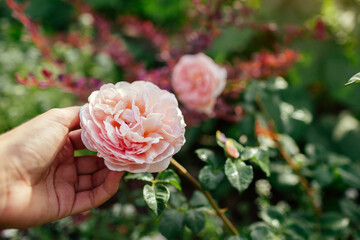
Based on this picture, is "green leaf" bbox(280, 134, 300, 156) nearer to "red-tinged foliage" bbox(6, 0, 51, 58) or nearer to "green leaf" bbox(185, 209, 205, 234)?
"green leaf" bbox(185, 209, 205, 234)

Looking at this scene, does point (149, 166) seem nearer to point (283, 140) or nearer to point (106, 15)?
point (283, 140)

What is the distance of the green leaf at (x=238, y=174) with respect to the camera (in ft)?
2.49

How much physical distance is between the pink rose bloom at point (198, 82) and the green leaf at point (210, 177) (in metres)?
0.41

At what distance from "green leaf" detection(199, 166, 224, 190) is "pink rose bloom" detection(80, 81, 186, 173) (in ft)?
0.50

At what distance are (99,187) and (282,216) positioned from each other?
0.62m

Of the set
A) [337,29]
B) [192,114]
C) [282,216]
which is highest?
[337,29]

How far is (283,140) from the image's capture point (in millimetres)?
1386

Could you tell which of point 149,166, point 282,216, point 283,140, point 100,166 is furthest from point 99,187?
point 283,140

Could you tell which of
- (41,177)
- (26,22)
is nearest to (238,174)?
(41,177)

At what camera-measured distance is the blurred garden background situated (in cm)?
114

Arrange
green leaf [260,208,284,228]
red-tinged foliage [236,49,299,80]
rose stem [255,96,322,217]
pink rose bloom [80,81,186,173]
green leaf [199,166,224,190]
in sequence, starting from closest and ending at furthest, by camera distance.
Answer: pink rose bloom [80,81,186,173] → green leaf [199,166,224,190] → green leaf [260,208,284,228] → rose stem [255,96,322,217] → red-tinged foliage [236,49,299,80]

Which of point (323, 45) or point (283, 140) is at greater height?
point (323, 45)

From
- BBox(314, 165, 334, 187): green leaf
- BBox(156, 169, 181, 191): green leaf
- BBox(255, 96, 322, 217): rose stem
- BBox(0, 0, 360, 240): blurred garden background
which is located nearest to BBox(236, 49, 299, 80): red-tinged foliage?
BBox(0, 0, 360, 240): blurred garden background

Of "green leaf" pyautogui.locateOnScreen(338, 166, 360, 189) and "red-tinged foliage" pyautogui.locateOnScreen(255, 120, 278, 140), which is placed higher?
"red-tinged foliage" pyautogui.locateOnScreen(255, 120, 278, 140)
